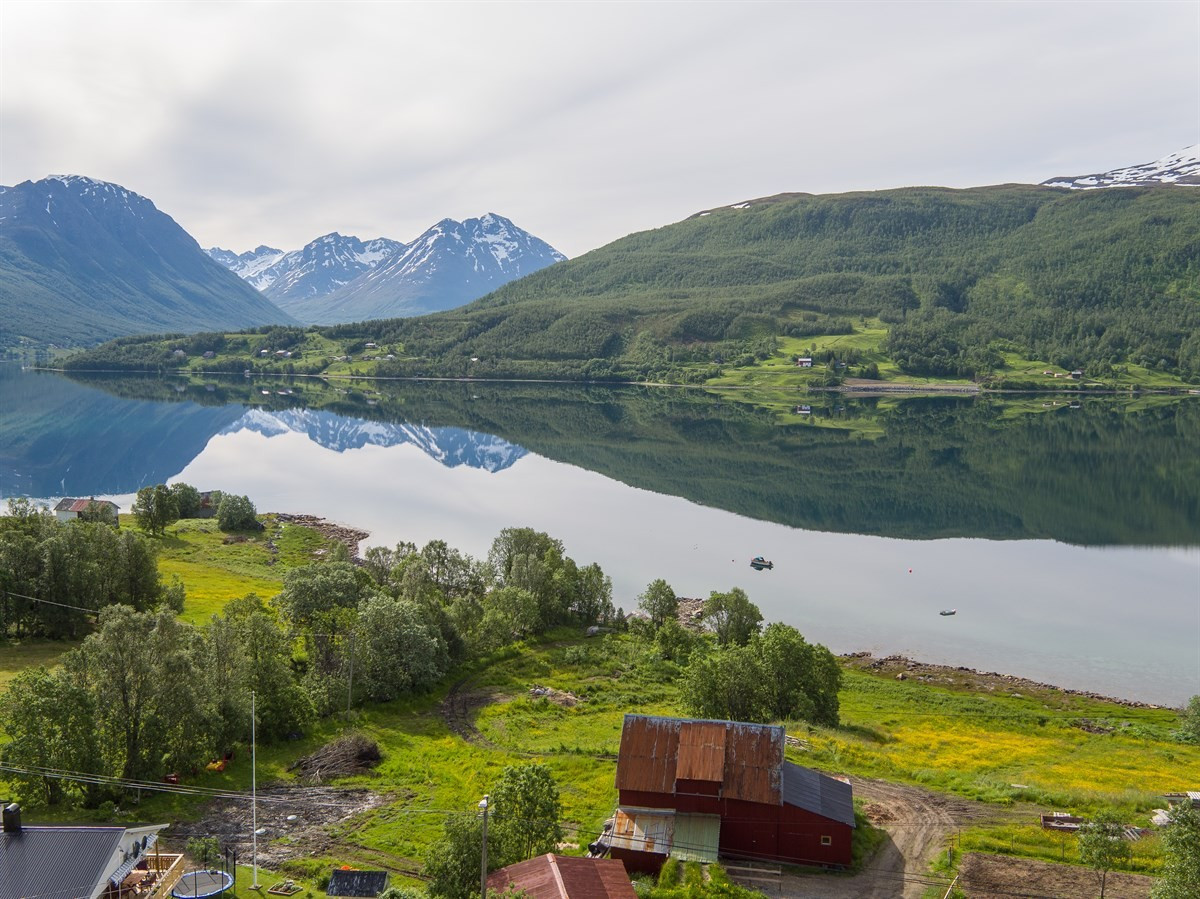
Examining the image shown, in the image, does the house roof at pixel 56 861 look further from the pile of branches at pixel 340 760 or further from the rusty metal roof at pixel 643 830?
the rusty metal roof at pixel 643 830

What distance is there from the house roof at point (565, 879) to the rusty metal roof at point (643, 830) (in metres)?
3.94

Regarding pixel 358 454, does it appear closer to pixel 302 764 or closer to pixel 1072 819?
pixel 302 764

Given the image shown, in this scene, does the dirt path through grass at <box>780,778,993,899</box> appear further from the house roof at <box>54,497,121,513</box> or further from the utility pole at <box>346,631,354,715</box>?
the house roof at <box>54,497,121,513</box>

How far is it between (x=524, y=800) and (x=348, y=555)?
176 feet

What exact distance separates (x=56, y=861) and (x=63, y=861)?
18 cm

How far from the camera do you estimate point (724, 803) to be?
28531 mm

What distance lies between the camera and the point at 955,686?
5181cm

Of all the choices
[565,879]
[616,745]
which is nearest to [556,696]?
[616,745]

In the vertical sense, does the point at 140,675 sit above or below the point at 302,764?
above

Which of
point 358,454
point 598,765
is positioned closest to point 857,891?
point 598,765

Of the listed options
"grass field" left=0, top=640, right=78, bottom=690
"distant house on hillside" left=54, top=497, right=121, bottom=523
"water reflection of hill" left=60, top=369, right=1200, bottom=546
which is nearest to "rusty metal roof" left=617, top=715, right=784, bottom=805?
"grass field" left=0, top=640, right=78, bottom=690

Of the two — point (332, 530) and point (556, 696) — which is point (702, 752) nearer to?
point (556, 696)

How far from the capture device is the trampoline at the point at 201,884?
941 inches

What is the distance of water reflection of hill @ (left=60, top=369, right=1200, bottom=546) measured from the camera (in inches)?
3814
